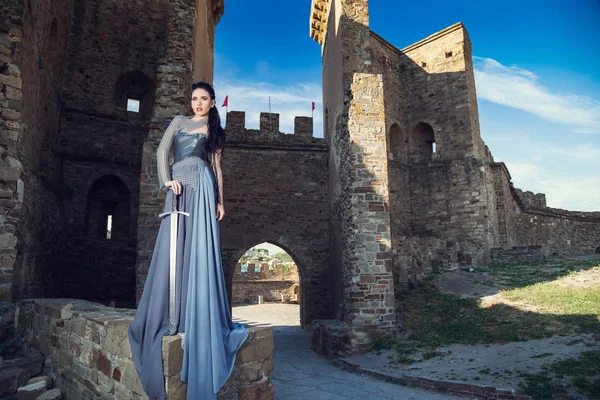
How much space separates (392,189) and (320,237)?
548 cm

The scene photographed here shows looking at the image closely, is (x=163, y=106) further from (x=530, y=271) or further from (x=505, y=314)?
(x=530, y=271)

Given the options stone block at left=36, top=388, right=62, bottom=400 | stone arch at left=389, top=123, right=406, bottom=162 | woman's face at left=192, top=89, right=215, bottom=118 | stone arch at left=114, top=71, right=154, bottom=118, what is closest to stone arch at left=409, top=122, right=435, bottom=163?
stone arch at left=389, top=123, right=406, bottom=162

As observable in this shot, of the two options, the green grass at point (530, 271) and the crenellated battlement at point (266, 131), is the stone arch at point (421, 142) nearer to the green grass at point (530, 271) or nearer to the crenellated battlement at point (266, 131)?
the crenellated battlement at point (266, 131)

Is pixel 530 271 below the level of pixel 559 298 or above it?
above

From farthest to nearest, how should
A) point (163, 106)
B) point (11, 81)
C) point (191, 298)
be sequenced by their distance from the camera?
point (163, 106) → point (11, 81) → point (191, 298)

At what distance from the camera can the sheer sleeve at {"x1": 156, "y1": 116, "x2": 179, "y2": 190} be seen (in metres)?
2.95

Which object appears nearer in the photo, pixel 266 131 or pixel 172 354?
pixel 172 354

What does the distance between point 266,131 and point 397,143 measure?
7.28m

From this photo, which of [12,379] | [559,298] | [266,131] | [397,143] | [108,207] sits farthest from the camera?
[397,143]

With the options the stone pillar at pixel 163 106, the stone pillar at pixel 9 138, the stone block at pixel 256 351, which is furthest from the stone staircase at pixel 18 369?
the stone block at pixel 256 351

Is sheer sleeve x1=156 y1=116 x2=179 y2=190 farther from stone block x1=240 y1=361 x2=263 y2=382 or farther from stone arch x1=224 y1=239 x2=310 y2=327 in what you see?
stone arch x1=224 y1=239 x2=310 y2=327

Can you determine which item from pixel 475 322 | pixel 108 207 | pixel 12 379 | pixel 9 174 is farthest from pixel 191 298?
pixel 108 207

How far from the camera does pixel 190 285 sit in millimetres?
2752

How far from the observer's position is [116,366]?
3.05 meters
